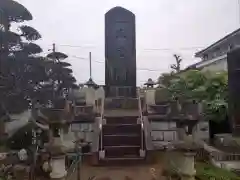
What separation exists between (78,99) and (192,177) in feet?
29.8

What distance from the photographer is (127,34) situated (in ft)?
49.7

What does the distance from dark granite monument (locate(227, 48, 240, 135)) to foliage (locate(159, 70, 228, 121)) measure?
163cm

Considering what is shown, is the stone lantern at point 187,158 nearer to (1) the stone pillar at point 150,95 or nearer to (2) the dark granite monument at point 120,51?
(1) the stone pillar at point 150,95

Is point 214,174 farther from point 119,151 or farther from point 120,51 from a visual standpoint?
point 120,51

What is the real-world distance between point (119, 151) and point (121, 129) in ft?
A: 3.31

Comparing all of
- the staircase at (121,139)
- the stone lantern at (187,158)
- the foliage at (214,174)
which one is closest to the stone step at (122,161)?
the staircase at (121,139)

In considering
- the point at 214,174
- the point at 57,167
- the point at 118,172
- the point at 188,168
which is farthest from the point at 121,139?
the point at 57,167

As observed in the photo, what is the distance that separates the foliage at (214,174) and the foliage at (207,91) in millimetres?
2836

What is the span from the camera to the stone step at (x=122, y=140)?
9548 millimetres

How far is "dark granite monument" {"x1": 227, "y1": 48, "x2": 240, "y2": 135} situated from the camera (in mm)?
7891

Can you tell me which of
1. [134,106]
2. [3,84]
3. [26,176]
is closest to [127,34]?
[134,106]

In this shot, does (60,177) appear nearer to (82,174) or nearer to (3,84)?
(82,174)

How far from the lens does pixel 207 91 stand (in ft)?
37.1

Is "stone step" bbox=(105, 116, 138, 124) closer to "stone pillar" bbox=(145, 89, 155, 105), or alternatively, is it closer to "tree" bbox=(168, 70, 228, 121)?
"tree" bbox=(168, 70, 228, 121)
